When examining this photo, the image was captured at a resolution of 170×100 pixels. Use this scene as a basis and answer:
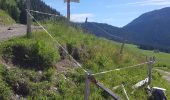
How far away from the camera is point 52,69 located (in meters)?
13.5

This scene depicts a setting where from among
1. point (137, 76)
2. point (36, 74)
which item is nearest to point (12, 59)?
point (36, 74)

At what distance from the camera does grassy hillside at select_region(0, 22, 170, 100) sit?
12.0 meters

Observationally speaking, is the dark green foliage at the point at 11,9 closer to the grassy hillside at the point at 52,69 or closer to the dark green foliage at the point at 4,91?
the grassy hillside at the point at 52,69

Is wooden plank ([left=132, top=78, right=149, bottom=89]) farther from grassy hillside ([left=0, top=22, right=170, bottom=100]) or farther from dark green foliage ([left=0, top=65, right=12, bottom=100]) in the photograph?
dark green foliage ([left=0, top=65, right=12, bottom=100])

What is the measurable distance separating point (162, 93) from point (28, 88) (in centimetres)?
574

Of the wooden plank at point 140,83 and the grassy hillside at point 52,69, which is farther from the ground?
the grassy hillside at point 52,69

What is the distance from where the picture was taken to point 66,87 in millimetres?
13195

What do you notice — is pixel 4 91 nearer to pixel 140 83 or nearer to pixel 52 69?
pixel 52 69

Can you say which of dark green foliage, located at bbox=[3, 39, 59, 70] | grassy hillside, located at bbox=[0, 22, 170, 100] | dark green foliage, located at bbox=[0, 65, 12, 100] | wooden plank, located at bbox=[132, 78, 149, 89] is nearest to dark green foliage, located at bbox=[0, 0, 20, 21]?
grassy hillside, located at bbox=[0, 22, 170, 100]

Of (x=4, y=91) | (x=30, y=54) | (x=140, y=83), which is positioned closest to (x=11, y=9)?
(x=140, y=83)

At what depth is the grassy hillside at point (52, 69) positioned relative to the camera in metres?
12.0

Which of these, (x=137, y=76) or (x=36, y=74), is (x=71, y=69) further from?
(x=137, y=76)

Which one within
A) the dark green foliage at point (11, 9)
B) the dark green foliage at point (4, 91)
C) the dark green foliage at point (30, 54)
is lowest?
the dark green foliage at point (11, 9)

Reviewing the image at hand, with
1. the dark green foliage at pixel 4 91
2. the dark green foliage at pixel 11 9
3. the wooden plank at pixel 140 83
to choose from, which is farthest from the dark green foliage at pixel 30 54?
the dark green foliage at pixel 11 9
